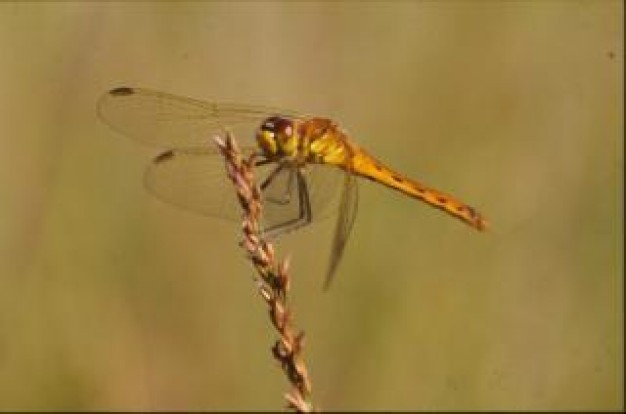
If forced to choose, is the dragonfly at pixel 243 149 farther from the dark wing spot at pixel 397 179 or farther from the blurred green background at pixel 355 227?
the blurred green background at pixel 355 227

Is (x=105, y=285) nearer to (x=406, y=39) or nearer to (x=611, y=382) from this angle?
(x=406, y=39)

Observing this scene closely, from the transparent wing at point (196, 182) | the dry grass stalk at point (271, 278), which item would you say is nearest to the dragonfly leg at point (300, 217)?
the transparent wing at point (196, 182)

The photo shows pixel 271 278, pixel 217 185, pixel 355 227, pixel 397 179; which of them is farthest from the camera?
pixel 355 227

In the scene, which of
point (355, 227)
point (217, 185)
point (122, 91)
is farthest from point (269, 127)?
point (355, 227)

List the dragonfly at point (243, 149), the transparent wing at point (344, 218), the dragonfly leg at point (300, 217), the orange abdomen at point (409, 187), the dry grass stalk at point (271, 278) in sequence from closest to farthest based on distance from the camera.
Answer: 1. the dry grass stalk at point (271, 278)
2. the transparent wing at point (344, 218)
3. the dragonfly leg at point (300, 217)
4. the dragonfly at point (243, 149)
5. the orange abdomen at point (409, 187)

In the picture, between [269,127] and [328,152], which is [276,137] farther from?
[328,152]

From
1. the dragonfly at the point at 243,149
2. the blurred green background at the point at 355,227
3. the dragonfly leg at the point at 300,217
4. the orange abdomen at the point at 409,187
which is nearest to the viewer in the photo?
the dragonfly leg at the point at 300,217

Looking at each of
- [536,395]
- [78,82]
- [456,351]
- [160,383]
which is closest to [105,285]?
[160,383]
